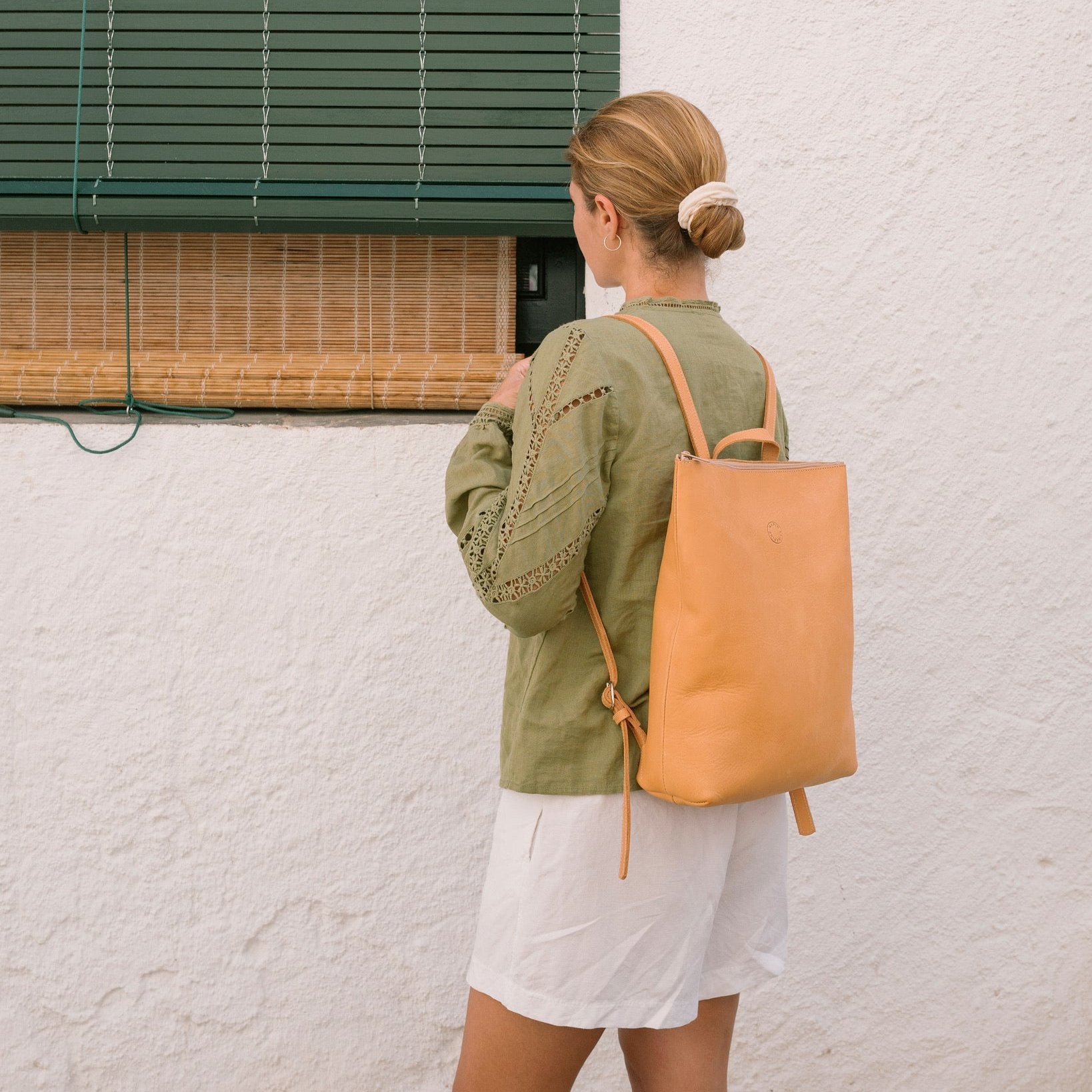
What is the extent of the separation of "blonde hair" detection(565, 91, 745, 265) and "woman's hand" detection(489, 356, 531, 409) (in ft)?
0.72

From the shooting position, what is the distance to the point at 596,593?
1.34 m

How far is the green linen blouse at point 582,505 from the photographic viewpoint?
1.24 metres

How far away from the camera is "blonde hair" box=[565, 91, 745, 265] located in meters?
1.33

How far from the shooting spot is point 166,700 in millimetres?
2143

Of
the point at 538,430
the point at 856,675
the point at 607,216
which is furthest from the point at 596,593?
the point at 856,675

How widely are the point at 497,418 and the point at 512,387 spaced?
0.06m

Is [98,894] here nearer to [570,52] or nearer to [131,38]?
[131,38]

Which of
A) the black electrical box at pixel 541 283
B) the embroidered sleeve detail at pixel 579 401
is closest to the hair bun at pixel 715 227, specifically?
the embroidered sleeve detail at pixel 579 401

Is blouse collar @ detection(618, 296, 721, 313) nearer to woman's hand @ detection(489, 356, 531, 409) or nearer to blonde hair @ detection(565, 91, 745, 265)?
blonde hair @ detection(565, 91, 745, 265)

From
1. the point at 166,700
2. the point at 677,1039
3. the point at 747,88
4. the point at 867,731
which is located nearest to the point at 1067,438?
the point at 867,731

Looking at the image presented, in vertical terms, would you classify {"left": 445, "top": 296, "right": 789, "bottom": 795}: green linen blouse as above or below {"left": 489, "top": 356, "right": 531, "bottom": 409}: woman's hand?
below

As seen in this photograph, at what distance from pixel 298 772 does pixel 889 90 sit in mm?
1811

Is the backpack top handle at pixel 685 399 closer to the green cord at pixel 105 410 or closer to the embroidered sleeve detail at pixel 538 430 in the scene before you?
the embroidered sleeve detail at pixel 538 430

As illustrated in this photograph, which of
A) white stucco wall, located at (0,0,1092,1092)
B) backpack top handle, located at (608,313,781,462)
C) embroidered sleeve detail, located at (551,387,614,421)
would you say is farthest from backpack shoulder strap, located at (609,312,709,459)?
white stucco wall, located at (0,0,1092,1092)
